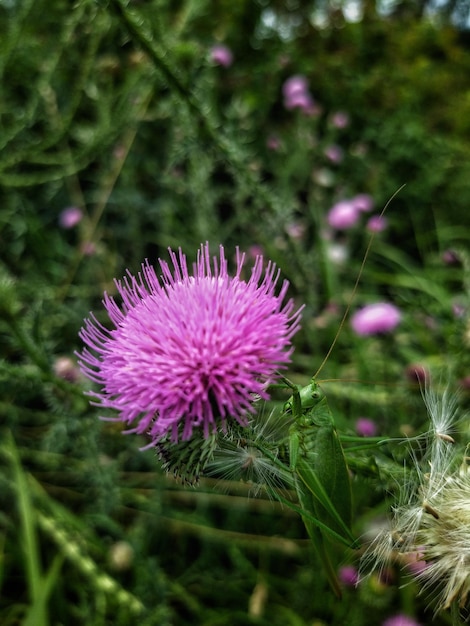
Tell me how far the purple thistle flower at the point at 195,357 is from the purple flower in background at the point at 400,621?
0.88 meters

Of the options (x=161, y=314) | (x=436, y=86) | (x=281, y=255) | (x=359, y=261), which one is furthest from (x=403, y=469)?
(x=436, y=86)

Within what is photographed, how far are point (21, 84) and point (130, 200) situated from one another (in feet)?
3.45

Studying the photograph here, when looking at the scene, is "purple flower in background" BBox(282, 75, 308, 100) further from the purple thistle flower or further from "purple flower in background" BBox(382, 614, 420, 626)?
"purple flower in background" BBox(382, 614, 420, 626)

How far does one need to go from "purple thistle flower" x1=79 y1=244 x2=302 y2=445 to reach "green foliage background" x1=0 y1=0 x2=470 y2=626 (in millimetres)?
280

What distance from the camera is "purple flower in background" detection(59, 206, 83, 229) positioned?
99.7 inches

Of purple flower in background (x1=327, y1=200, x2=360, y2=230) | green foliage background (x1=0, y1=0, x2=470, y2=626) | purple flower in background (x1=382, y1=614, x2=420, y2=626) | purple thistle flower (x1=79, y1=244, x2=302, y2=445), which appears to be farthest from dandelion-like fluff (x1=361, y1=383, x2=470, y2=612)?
purple flower in background (x1=327, y1=200, x2=360, y2=230)

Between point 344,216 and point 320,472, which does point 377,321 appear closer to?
point 344,216

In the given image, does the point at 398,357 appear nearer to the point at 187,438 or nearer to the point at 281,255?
the point at 281,255

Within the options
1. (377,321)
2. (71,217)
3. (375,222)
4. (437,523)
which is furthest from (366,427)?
(71,217)

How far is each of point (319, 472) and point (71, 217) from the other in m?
2.15

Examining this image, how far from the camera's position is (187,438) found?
78 centimetres

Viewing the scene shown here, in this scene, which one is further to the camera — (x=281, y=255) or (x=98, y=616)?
(x=281, y=255)

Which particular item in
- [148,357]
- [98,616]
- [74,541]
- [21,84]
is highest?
[21,84]

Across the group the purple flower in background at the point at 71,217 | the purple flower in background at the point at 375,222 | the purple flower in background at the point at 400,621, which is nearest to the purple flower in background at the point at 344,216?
the purple flower in background at the point at 375,222
